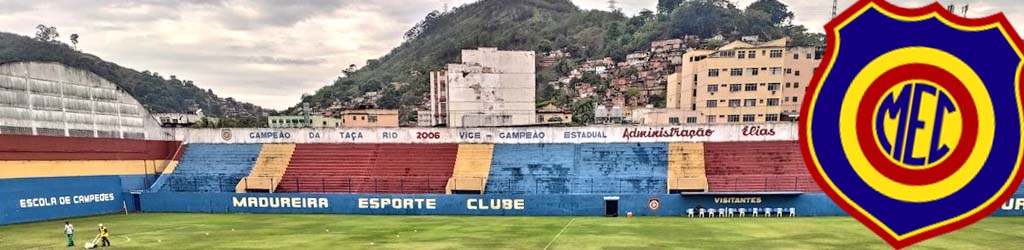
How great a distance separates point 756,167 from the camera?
109 ft

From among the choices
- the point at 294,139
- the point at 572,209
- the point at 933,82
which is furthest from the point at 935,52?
the point at 294,139

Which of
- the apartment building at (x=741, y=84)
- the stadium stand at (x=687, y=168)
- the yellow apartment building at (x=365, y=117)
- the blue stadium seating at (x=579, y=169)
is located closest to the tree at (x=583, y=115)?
the apartment building at (x=741, y=84)

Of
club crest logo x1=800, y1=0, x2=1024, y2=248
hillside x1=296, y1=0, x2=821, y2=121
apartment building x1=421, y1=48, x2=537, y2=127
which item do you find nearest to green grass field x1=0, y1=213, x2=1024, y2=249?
club crest logo x1=800, y1=0, x2=1024, y2=248

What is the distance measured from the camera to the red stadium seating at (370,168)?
3419 cm

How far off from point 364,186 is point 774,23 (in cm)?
14916

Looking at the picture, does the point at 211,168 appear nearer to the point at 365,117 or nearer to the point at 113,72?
the point at 365,117

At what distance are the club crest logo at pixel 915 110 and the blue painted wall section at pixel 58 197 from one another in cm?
3862

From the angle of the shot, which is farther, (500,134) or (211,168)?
(500,134)

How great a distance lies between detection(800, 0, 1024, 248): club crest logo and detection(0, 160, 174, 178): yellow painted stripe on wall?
38715 mm

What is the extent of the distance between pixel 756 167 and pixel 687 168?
422cm

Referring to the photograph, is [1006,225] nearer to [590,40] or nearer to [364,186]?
[364,186]

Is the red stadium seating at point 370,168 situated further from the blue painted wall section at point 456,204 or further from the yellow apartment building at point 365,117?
the yellow apartment building at point 365,117

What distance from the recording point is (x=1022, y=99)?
125 inches

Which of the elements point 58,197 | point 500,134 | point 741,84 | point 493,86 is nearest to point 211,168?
point 58,197
